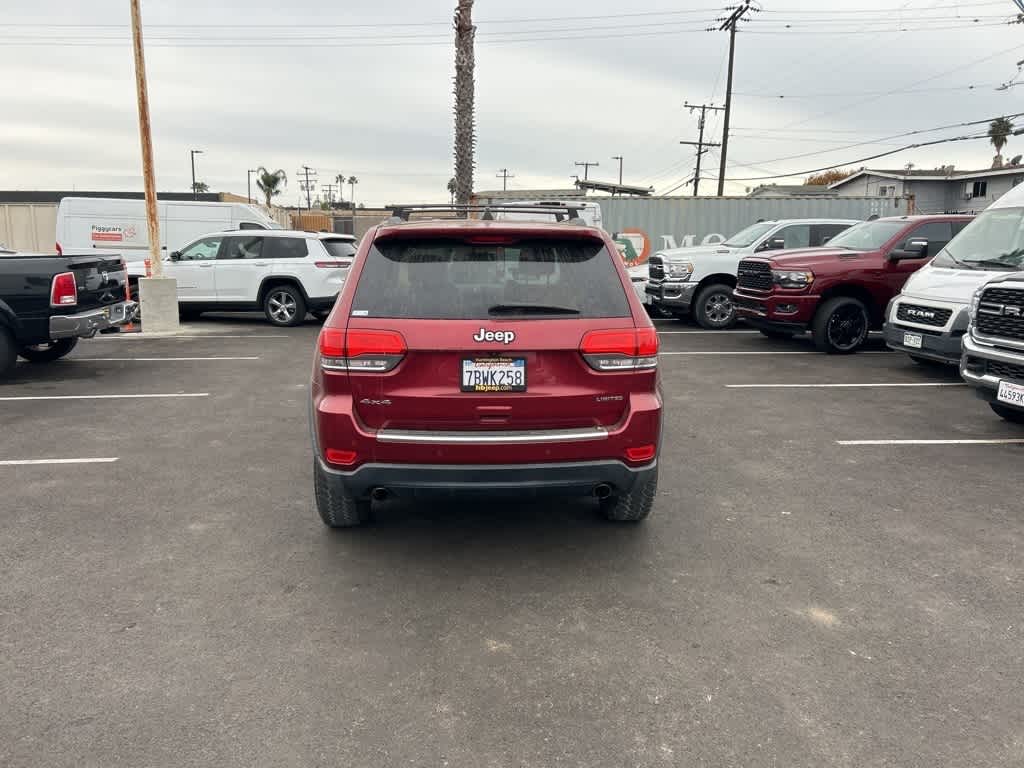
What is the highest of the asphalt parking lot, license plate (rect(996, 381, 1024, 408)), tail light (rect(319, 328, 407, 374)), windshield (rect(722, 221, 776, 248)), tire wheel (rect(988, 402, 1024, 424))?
windshield (rect(722, 221, 776, 248))

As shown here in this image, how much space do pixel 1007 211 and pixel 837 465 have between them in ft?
16.4

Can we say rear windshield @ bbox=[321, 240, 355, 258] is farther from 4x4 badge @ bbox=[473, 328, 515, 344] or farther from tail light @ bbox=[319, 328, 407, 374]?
4x4 badge @ bbox=[473, 328, 515, 344]

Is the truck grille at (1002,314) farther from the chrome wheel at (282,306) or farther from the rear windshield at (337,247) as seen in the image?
the chrome wheel at (282,306)

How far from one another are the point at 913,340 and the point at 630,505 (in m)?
6.25

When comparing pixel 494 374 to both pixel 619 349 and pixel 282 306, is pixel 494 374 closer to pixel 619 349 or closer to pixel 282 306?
pixel 619 349

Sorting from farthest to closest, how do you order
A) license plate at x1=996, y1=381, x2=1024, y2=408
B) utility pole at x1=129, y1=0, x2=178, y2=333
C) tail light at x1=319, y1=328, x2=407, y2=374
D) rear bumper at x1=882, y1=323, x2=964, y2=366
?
utility pole at x1=129, y1=0, x2=178, y2=333 < rear bumper at x1=882, y1=323, x2=964, y2=366 < license plate at x1=996, y1=381, x2=1024, y2=408 < tail light at x1=319, y1=328, x2=407, y2=374

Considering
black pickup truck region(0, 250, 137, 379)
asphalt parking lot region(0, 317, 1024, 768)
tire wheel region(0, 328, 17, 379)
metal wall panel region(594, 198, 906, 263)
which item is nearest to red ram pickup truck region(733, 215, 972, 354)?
asphalt parking lot region(0, 317, 1024, 768)

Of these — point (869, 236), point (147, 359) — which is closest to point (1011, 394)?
point (869, 236)

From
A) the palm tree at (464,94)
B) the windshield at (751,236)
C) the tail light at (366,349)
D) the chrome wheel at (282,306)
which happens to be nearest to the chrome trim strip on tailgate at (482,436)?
the tail light at (366,349)

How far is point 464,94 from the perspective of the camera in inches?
705

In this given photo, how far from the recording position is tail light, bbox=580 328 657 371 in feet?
12.3

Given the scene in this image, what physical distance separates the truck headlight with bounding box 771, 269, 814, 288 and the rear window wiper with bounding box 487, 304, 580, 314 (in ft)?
26.6

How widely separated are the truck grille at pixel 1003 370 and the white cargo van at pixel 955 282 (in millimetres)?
1821

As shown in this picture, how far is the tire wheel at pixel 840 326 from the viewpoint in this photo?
11156 millimetres
